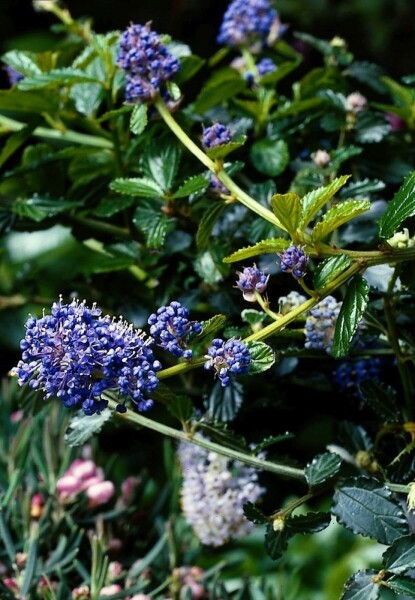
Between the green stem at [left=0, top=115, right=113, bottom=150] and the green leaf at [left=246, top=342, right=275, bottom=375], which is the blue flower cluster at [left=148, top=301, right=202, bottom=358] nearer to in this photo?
the green leaf at [left=246, top=342, right=275, bottom=375]

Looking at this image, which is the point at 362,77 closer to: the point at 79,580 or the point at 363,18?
the point at 79,580

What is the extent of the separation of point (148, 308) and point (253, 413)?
0.13 metres

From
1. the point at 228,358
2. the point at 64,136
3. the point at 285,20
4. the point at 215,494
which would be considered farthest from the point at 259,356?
the point at 285,20

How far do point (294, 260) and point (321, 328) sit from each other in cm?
10

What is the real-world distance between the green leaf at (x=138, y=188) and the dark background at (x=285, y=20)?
1073 millimetres

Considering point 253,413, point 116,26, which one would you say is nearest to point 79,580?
point 253,413

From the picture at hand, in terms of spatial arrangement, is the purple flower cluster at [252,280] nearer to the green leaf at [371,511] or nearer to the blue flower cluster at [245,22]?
the green leaf at [371,511]

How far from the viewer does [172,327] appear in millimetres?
517

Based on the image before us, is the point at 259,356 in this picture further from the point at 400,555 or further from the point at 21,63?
the point at 21,63

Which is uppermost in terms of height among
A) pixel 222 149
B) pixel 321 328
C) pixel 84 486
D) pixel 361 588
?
pixel 222 149

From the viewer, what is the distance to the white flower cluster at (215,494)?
0.74 metres

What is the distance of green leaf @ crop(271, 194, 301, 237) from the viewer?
51 cm

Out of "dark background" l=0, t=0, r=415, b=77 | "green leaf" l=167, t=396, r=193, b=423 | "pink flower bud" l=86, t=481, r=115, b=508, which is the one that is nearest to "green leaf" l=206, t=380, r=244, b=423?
"green leaf" l=167, t=396, r=193, b=423

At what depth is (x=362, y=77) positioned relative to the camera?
2.93 feet
